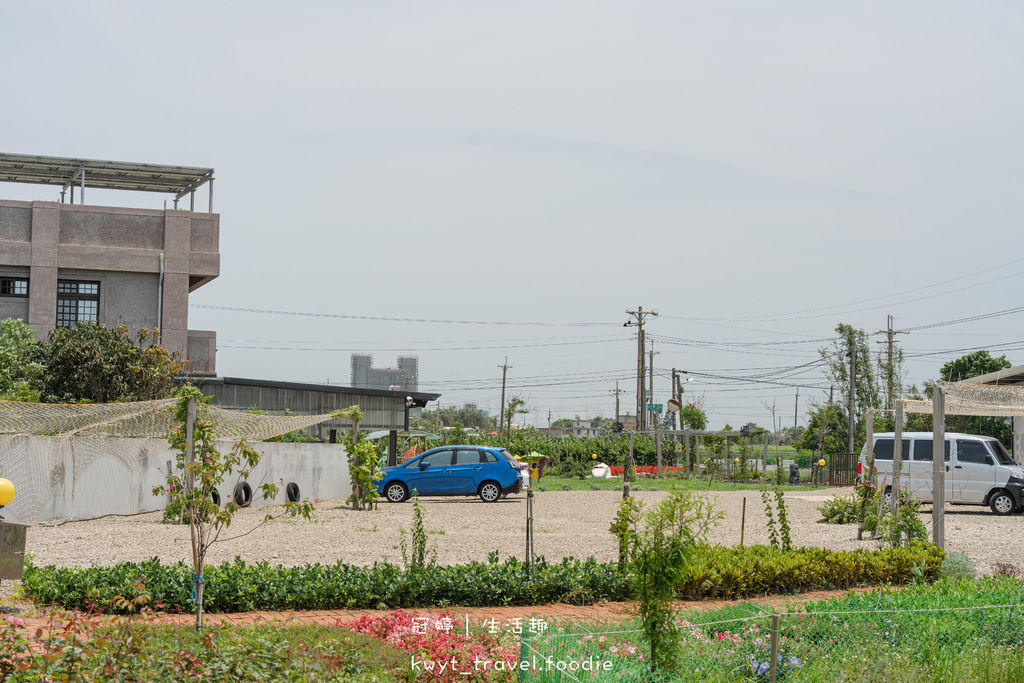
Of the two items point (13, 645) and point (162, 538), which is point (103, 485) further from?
point (13, 645)

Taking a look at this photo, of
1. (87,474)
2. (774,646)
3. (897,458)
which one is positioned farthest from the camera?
(87,474)

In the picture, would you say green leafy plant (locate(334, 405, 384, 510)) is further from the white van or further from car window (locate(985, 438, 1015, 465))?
car window (locate(985, 438, 1015, 465))

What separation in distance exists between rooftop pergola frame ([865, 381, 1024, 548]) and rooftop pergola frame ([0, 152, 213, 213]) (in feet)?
71.7

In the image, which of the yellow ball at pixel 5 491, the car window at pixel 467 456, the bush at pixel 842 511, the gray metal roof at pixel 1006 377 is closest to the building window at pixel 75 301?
the car window at pixel 467 456

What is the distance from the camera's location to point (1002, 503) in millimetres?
18875

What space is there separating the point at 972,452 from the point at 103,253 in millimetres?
23877

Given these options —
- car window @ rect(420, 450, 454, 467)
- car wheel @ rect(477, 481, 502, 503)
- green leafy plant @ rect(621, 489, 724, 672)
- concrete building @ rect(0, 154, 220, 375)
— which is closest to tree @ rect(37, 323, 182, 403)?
concrete building @ rect(0, 154, 220, 375)

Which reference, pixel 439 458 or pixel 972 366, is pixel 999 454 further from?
pixel 972 366

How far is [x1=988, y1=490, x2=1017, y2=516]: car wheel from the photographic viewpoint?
18.8 meters

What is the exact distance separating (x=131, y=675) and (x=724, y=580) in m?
5.63

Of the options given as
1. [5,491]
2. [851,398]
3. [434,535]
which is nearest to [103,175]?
[434,535]

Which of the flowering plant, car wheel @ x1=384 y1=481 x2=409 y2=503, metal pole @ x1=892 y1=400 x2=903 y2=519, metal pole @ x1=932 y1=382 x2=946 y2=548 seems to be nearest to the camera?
the flowering plant

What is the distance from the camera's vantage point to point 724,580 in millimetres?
8688

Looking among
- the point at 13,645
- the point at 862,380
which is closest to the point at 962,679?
the point at 13,645
